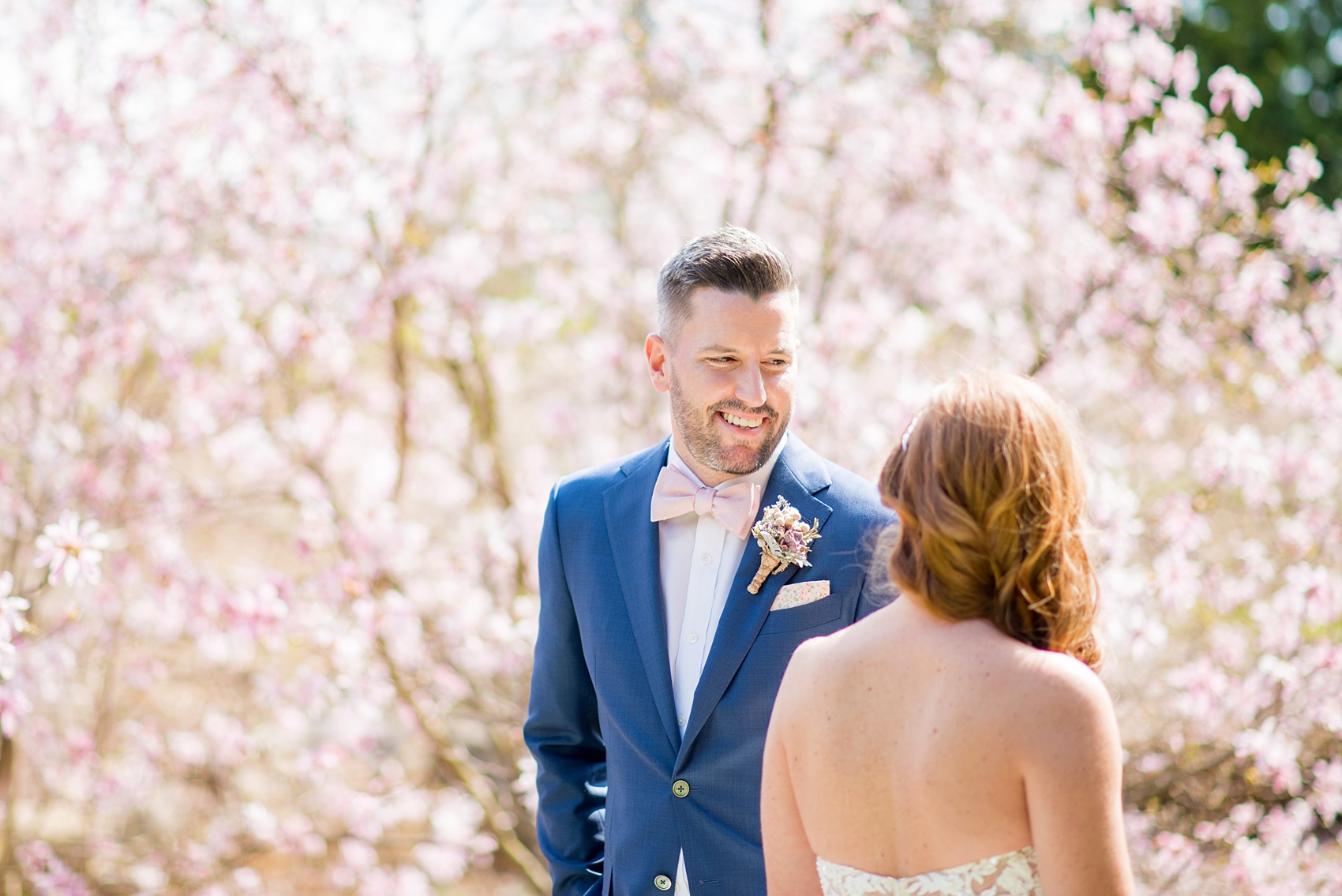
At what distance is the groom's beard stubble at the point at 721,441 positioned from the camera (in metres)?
2.03

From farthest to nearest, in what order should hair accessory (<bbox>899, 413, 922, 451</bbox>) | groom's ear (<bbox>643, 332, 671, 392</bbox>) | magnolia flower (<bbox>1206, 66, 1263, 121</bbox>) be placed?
magnolia flower (<bbox>1206, 66, 1263, 121</bbox>)
groom's ear (<bbox>643, 332, 671, 392</bbox>)
hair accessory (<bbox>899, 413, 922, 451</bbox>)

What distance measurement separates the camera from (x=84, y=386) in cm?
484

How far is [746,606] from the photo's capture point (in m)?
1.94

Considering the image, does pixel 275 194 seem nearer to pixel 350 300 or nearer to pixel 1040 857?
pixel 350 300

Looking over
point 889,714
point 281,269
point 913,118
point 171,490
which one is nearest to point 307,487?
point 171,490

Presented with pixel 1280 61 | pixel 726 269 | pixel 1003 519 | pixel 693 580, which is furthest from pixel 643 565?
pixel 1280 61

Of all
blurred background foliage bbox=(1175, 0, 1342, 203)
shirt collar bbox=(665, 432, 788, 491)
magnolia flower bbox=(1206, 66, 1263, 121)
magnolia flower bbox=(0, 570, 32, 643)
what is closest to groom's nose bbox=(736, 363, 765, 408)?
shirt collar bbox=(665, 432, 788, 491)

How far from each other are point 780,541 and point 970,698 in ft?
2.27

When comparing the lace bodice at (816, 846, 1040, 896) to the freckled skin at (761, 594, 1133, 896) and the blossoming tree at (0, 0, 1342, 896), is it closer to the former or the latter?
Result: the freckled skin at (761, 594, 1133, 896)

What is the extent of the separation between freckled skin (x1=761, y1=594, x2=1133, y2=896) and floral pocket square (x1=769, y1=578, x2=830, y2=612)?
44 cm

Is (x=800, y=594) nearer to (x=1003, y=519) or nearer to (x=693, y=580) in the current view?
(x=693, y=580)

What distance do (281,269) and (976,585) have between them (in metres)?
3.59

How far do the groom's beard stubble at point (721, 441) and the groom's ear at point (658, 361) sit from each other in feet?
0.33

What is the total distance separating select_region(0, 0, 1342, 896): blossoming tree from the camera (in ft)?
12.7
